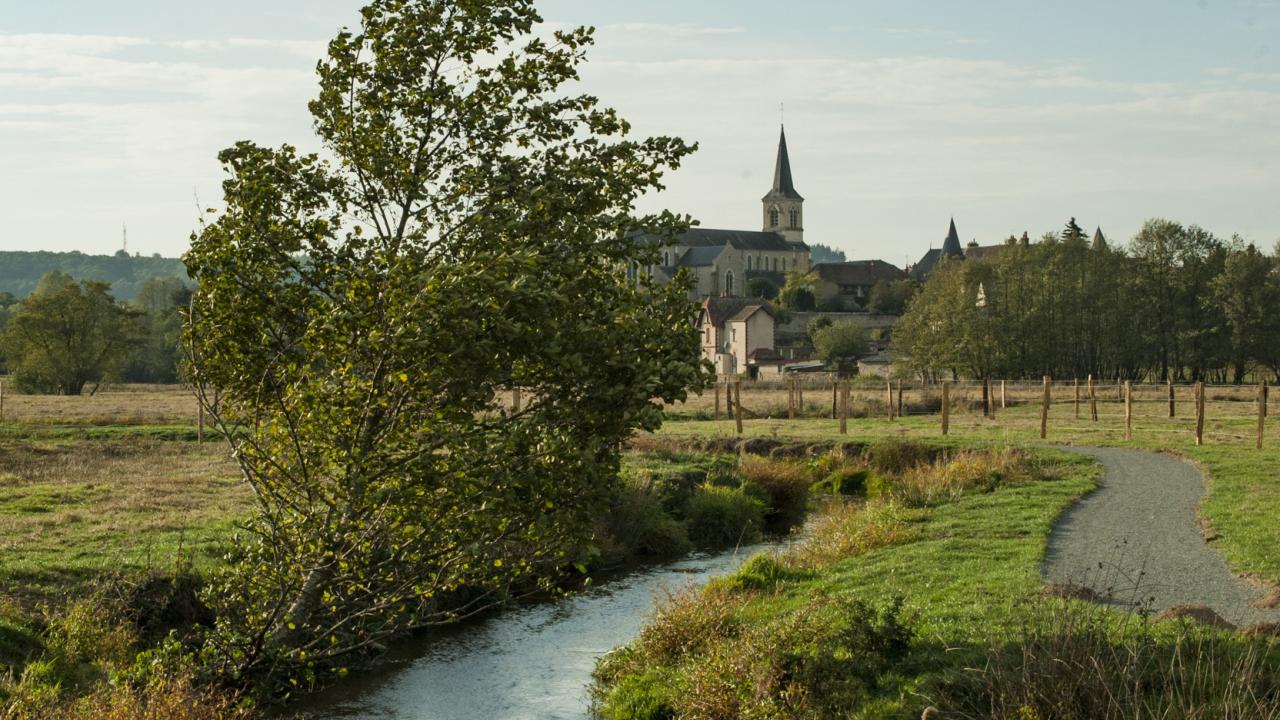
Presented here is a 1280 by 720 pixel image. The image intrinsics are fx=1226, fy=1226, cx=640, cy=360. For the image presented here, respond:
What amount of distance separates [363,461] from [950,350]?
80.6 meters

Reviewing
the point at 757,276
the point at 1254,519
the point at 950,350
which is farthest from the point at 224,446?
the point at 757,276

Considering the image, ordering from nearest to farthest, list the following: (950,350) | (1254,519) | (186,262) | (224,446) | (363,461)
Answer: (363,461) → (186,262) → (1254,519) → (224,446) → (950,350)

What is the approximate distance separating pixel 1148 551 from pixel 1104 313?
79778 mm

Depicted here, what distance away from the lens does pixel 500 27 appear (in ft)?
41.6

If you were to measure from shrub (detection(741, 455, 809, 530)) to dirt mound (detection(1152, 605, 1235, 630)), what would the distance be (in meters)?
17.4

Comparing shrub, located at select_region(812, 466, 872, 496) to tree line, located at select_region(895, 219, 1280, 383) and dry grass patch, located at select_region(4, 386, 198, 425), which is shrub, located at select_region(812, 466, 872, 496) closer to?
dry grass patch, located at select_region(4, 386, 198, 425)

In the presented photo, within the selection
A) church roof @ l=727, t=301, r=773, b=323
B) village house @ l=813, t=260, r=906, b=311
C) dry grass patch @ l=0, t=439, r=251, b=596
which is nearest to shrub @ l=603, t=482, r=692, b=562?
dry grass patch @ l=0, t=439, r=251, b=596

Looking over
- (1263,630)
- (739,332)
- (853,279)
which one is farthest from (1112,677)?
(853,279)

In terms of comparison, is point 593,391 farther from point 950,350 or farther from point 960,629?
point 950,350

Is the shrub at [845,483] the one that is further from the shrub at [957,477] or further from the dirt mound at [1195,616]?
the dirt mound at [1195,616]

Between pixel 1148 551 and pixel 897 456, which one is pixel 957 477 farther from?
pixel 1148 551

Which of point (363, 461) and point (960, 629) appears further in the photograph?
point (960, 629)

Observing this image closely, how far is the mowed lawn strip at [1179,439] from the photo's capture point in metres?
18.5

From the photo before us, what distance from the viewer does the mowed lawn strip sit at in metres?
18.5
